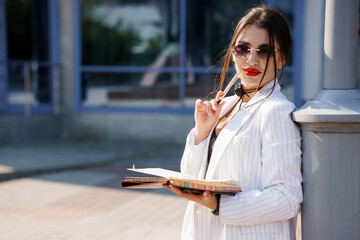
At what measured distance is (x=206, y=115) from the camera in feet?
6.52

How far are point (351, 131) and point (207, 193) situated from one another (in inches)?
21.9

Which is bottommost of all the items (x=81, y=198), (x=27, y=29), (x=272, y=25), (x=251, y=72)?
(x=81, y=198)

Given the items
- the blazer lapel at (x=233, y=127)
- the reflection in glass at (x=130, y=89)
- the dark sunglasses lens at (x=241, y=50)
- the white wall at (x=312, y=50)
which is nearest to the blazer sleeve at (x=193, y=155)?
the blazer lapel at (x=233, y=127)

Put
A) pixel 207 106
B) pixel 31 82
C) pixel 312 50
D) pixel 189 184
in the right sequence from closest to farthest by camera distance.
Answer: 1. pixel 189 184
2. pixel 207 106
3. pixel 312 50
4. pixel 31 82

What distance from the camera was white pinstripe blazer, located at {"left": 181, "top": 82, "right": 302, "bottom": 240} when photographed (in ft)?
5.41

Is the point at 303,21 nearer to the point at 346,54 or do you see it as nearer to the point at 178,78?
the point at 178,78

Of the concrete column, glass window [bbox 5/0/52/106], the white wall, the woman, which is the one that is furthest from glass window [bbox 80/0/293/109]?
the concrete column

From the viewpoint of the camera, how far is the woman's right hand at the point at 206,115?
1944 mm

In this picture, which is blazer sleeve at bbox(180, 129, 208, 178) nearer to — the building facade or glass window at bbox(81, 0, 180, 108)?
the building facade

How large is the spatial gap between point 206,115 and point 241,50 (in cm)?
32

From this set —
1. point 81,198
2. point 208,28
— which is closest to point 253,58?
point 81,198

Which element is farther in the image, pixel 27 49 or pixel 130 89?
pixel 27 49

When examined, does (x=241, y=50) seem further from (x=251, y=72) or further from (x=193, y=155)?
(x=193, y=155)

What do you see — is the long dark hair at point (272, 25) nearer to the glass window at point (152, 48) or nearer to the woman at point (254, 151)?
Answer: the woman at point (254, 151)
